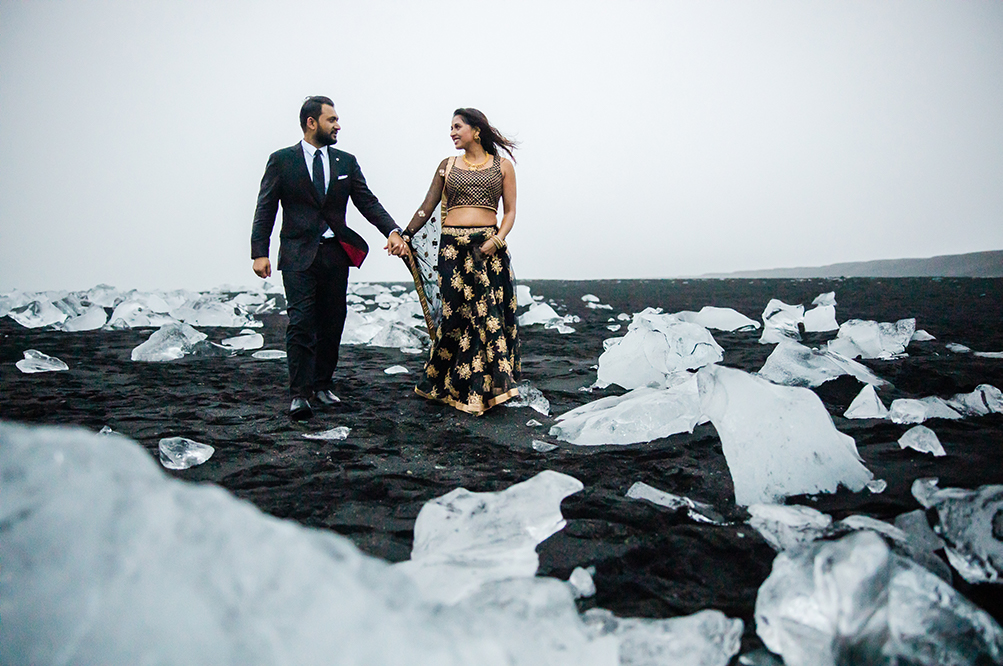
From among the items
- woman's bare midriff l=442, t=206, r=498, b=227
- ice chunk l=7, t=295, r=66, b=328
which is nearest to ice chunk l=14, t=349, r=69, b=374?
woman's bare midriff l=442, t=206, r=498, b=227

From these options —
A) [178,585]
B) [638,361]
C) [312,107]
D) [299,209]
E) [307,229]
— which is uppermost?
[312,107]

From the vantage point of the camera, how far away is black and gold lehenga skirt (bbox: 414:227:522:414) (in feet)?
10.6

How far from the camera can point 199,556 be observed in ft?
2.47

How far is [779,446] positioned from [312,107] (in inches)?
115

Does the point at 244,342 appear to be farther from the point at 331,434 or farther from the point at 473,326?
the point at 331,434

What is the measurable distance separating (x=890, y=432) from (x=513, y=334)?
1.96 m

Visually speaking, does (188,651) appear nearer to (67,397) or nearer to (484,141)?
(484,141)

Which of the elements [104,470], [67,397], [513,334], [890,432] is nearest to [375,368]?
[513,334]

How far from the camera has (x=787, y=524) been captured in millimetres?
1478

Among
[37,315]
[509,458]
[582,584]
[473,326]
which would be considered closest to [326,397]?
[473,326]

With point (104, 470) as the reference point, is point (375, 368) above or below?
below

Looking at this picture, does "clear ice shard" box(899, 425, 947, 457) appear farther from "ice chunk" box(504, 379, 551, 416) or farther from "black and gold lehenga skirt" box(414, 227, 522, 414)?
"black and gold lehenga skirt" box(414, 227, 522, 414)

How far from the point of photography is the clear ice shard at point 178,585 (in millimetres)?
678

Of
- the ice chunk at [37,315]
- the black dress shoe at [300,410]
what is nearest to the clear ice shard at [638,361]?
the black dress shoe at [300,410]
